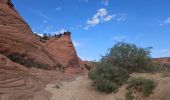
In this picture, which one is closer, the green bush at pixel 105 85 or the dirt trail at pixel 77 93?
the green bush at pixel 105 85

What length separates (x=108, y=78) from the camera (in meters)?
17.6

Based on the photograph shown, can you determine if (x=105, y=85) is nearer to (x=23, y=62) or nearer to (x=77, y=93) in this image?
(x=77, y=93)

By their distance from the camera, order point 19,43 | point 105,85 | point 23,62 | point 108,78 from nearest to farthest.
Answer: point 105,85, point 108,78, point 23,62, point 19,43

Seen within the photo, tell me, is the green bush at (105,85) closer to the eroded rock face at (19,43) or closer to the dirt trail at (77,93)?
the dirt trail at (77,93)

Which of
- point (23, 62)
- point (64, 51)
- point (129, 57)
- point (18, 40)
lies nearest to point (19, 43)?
point (18, 40)

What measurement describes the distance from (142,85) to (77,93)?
14.2 feet

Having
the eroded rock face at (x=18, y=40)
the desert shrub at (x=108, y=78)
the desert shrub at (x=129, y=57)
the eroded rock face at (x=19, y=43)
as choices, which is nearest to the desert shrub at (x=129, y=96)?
the desert shrub at (x=108, y=78)

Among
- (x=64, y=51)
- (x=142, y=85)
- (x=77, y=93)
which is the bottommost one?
(x=77, y=93)

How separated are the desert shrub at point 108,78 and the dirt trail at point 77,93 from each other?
42 cm

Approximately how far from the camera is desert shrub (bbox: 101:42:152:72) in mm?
19516

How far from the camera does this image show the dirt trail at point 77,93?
1706 centimetres

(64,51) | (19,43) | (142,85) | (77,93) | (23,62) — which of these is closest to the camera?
(142,85)

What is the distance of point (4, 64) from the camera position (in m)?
17.9

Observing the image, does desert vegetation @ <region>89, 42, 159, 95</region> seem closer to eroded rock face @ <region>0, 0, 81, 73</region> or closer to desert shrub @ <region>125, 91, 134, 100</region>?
desert shrub @ <region>125, 91, 134, 100</region>
